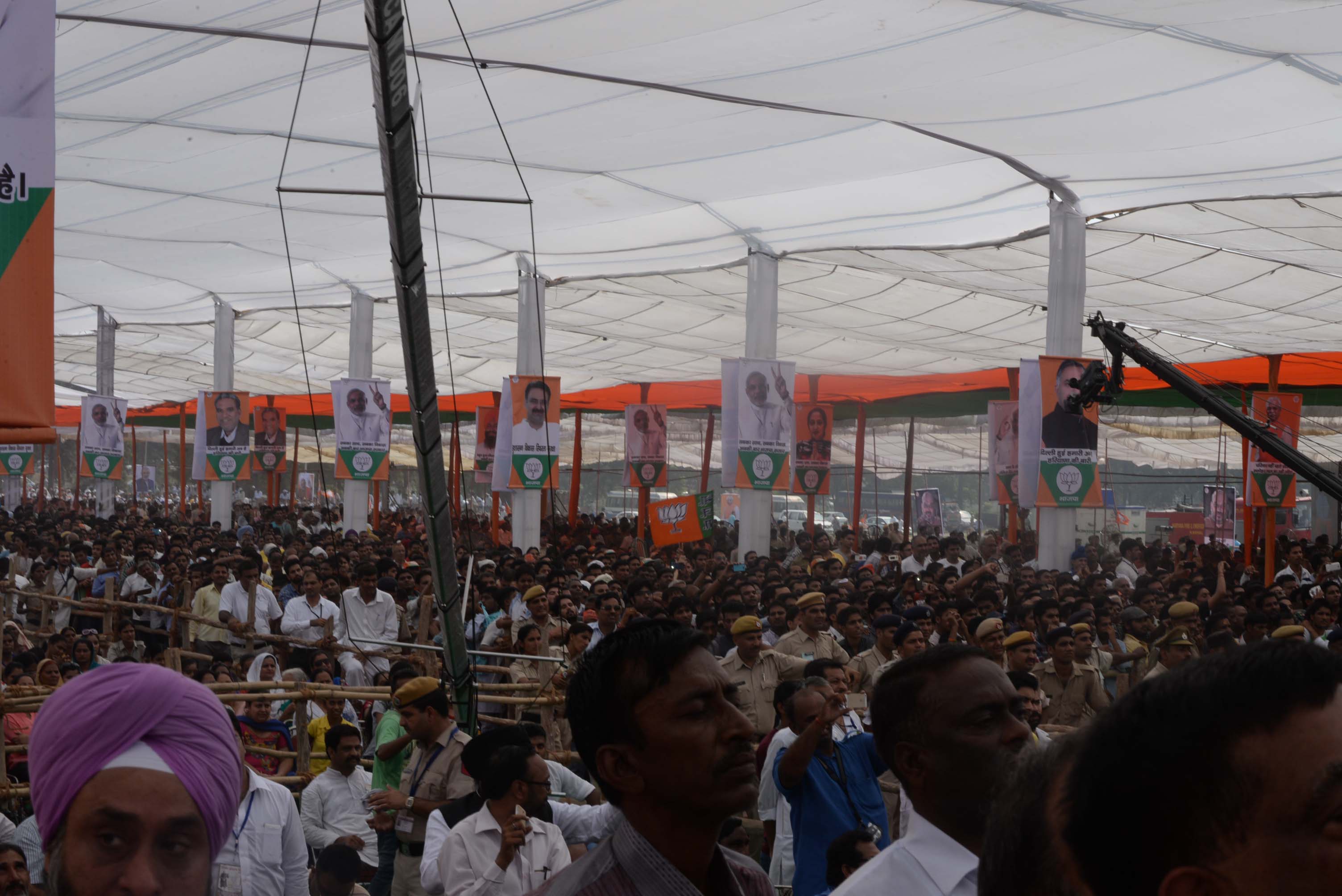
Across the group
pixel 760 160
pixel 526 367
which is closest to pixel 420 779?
pixel 760 160

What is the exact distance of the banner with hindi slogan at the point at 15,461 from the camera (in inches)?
1031

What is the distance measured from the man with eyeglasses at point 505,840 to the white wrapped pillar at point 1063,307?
10.3m

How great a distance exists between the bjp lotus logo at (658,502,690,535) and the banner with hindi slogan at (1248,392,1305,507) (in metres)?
7.90

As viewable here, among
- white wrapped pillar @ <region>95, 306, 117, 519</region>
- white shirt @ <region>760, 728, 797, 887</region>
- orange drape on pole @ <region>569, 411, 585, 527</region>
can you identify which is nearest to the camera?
white shirt @ <region>760, 728, 797, 887</region>

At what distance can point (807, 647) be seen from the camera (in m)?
9.55

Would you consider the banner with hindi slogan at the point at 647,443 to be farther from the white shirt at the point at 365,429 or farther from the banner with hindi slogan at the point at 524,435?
the white shirt at the point at 365,429

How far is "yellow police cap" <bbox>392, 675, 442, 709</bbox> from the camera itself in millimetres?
6031

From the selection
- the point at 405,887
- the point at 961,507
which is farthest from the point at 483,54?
the point at 961,507

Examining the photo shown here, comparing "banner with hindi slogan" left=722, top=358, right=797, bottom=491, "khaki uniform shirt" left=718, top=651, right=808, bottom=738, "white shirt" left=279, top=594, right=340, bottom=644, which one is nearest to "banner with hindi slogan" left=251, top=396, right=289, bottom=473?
"banner with hindi slogan" left=722, top=358, right=797, bottom=491

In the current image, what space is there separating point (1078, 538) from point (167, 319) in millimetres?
21312

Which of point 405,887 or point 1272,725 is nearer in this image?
point 1272,725

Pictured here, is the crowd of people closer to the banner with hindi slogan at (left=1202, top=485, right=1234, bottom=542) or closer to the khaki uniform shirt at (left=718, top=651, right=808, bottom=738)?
the khaki uniform shirt at (left=718, top=651, right=808, bottom=738)

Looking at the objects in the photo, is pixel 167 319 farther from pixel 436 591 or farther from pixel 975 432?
pixel 436 591

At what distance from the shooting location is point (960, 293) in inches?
818
